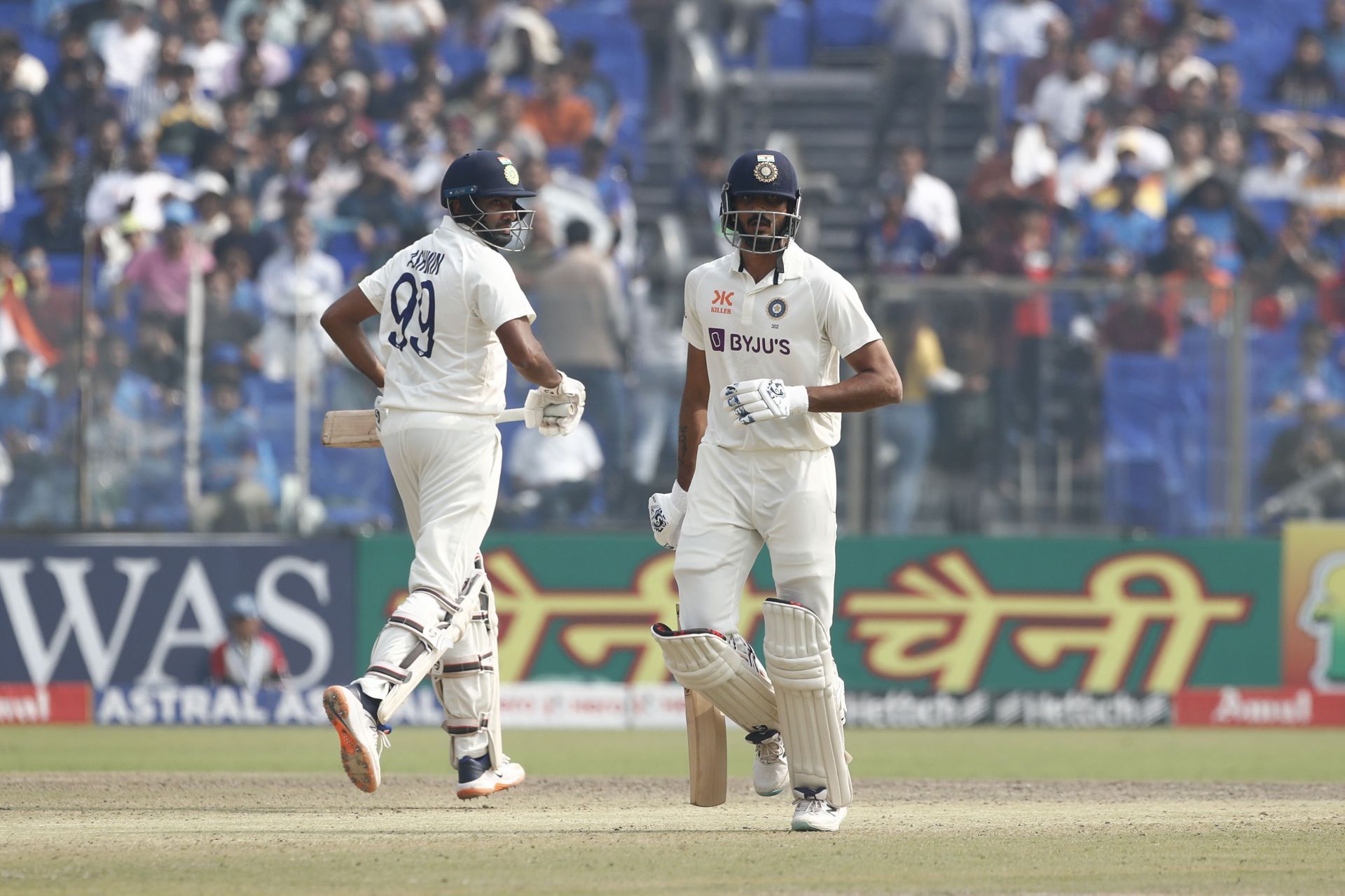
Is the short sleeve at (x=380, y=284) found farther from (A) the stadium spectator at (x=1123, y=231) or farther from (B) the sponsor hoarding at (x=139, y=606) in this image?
(A) the stadium spectator at (x=1123, y=231)

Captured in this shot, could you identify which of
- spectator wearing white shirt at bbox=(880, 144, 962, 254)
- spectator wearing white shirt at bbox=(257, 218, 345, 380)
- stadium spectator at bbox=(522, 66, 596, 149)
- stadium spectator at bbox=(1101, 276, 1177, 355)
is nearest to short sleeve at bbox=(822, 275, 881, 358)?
spectator wearing white shirt at bbox=(257, 218, 345, 380)

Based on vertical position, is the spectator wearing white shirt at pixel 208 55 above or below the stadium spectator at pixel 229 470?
above

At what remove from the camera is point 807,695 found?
20.5 ft

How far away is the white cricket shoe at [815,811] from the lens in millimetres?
6191

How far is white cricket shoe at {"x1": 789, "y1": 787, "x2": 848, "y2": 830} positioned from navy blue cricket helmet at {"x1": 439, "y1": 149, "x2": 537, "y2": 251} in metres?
2.21

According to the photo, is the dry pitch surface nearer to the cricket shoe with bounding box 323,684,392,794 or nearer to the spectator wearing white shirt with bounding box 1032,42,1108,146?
the cricket shoe with bounding box 323,684,392,794

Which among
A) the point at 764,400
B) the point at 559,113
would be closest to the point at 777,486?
the point at 764,400

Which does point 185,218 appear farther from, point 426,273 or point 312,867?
point 312,867

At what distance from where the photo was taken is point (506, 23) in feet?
59.6

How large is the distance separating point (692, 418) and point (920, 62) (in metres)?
11.6

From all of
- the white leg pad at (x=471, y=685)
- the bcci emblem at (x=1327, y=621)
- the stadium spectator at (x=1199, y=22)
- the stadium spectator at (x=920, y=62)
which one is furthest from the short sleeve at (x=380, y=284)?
the stadium spectator at (x=1199, y=22)

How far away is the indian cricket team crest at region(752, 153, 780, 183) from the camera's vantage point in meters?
6.29

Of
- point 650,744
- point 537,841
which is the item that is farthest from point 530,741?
point 537,841

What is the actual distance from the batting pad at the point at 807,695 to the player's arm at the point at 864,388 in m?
0.66
